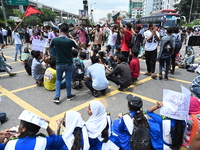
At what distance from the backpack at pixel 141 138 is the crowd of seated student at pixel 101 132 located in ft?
0.21

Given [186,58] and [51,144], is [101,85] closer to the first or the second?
[51,144]

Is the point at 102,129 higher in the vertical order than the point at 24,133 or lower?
lower

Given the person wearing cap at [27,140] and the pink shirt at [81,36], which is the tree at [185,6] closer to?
the pink shirt at [81,36]

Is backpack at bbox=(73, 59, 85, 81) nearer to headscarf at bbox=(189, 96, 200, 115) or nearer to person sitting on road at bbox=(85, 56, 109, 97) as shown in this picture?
person sitting on road at bbox=(85, 56, 109, 97)

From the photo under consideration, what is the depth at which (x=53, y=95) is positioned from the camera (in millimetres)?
4480

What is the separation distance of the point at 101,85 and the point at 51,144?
247 centimetres

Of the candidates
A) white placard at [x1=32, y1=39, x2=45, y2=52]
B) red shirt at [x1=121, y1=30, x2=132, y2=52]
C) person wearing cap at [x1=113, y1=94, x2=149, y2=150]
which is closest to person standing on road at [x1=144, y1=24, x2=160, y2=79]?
red shirt at [x1=121, y1=30, x2=132, y2=52]

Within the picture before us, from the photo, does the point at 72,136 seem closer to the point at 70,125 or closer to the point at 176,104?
the point at 70,125

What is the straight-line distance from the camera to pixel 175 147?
222cm

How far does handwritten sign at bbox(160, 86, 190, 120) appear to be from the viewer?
2.01 meters

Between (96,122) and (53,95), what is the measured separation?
2729 millimetres

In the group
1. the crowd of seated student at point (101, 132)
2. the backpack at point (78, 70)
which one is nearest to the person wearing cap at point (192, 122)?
the crowd of seated student at point (101, 132)

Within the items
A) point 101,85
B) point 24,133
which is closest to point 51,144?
point 24,133

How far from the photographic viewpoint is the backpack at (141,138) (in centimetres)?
204
